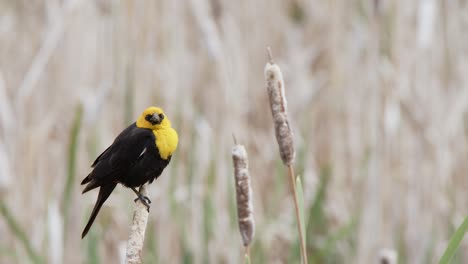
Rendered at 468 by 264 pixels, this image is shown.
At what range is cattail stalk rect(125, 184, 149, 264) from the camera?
2.06 ft

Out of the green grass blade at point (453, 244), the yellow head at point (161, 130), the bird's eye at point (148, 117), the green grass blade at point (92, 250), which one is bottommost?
the green grass blade at point (92, 250)

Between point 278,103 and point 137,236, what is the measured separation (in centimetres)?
19

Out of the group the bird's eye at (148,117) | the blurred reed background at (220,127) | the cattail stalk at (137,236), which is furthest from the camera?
the blurred reed background at (220,127)

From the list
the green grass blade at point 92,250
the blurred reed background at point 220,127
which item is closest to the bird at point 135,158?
the green grass blade at point 92,250

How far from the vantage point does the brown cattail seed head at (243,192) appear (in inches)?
27.1

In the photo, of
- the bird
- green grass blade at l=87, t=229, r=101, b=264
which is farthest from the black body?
green grass blade at l=87, t=229, r=101, b=264

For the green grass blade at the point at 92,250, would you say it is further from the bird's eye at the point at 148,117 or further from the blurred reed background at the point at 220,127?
the bird's eye at the point at 148,117

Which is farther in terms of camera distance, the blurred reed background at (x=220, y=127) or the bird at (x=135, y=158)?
the blurred reed background at (x=220, y=127)

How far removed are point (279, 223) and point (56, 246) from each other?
95cm

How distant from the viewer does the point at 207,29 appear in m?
2.29

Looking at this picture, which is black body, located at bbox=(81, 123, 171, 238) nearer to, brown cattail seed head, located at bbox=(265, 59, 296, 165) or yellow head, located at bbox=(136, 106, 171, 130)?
yellow head, located at bbox=(136, 106, 171, 130)

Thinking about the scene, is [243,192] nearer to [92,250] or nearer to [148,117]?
[148,117]

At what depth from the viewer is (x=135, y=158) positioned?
71 cm

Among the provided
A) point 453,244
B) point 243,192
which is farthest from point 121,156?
point 453,244
